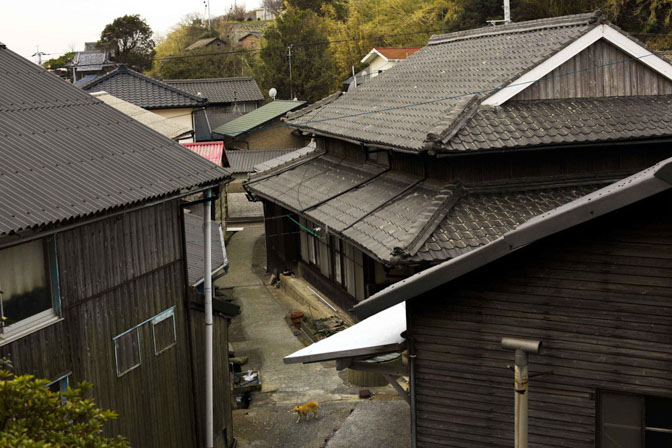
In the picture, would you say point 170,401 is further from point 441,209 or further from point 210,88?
point 210,88

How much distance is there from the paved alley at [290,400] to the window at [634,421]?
4632 millimetres

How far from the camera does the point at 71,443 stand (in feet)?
17.4

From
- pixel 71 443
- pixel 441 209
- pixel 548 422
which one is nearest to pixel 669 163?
pixel 548 422

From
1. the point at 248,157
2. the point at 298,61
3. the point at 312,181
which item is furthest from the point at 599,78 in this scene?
the point at 298,61

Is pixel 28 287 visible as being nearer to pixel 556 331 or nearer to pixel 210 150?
pixel 556 331

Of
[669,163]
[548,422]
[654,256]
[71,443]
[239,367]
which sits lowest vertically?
[239,367]

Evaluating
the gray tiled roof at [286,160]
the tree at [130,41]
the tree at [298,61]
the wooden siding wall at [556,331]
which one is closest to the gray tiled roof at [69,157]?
the wooden siding wall at [556,331]

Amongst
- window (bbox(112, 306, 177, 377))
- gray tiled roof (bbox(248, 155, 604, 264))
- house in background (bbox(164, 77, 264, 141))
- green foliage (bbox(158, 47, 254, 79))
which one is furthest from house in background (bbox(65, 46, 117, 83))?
window (bbox(112, 306, 177, 377))

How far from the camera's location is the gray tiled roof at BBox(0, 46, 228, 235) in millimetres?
8250

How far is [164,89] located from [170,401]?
24474 millimetres

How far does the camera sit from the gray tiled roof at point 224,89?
2095 inches

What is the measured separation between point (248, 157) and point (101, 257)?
1209 inches

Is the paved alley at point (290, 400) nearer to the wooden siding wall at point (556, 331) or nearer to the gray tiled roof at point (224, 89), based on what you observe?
the wooden siding wall at point (556, 331)

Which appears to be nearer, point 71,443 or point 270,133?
point 71,443
